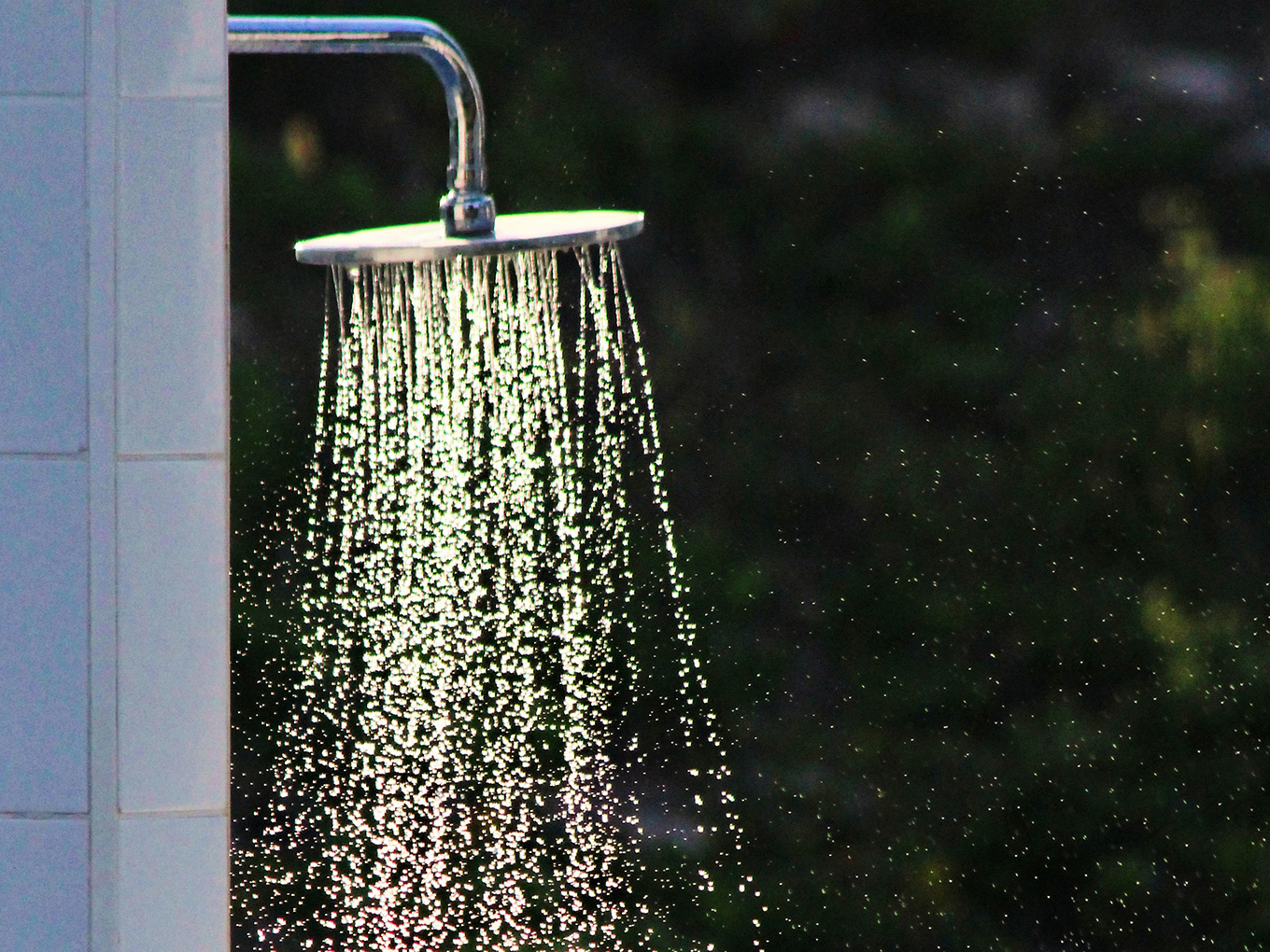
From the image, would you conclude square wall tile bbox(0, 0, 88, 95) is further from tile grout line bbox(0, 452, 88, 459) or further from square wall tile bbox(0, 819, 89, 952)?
square wall tile bbox(0, 819, 89, 952)

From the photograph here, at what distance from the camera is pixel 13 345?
374 mm

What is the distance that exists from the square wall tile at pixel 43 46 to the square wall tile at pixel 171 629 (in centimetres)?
9

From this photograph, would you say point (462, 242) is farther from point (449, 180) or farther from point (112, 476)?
point (112, 476)

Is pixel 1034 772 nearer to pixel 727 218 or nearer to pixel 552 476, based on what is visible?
pixel 552 476

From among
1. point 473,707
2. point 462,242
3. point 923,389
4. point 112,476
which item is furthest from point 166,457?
point 923,389

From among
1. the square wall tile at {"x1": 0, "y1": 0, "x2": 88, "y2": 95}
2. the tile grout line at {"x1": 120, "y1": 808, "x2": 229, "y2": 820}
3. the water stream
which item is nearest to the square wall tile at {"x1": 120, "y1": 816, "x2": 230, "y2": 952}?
the tile grout line at {"x1": 120, "y1": 808, "x2": 229, "y2": 820}

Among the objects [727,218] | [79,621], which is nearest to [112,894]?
[79,621]

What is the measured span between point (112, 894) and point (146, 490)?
0.10 metres

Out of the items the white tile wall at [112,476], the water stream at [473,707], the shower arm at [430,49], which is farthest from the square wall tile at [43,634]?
the water stream at [473,707]

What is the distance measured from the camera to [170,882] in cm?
39

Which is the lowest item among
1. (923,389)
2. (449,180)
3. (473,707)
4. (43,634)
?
(473,707)

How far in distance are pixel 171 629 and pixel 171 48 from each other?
14 cm

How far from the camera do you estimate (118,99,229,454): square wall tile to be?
1.24 ft

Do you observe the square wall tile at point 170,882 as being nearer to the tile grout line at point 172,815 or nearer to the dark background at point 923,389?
the tile grout line at point 172,815
